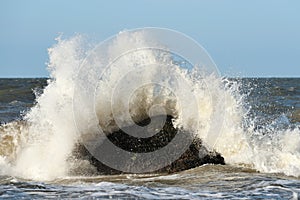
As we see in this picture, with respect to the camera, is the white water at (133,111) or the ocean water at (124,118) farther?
the white water at (133,111)

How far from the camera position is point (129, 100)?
763 centimetres

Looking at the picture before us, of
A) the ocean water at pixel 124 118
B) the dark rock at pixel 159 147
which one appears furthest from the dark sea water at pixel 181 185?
the dark rock at pixel 159 147

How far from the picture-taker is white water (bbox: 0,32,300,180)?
24.0ft

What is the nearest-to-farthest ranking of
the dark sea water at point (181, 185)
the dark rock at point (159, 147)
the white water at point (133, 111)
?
the dark sea water at point (181, 185)
the dark rock at point (159, 147)
the white water at point (133, 111)

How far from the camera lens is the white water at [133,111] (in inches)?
288

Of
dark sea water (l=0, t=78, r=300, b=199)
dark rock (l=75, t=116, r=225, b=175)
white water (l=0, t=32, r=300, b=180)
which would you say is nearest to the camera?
dark sea water (l=0, t=78, r=300, b=199)

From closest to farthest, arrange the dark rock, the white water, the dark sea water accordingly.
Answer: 1. the dark sea water
2. the dark rock
3. the white water

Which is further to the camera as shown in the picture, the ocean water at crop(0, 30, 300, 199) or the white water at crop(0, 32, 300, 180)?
the white water at crop(0, 32, 300, 180)

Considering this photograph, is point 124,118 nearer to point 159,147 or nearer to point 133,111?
point 133,111

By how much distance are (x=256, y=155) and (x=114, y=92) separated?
6.68 ft

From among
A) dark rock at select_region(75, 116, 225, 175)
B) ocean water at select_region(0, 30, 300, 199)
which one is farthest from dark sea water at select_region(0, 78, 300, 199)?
dark rock at select_region(75, 116, 225, 175)

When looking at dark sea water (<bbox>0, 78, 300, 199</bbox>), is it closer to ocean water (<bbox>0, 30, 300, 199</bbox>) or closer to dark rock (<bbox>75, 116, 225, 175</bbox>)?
ocean water (<bbox>0, 30, 300, 199</bbox>)

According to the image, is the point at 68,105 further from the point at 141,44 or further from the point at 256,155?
the point at 256,155

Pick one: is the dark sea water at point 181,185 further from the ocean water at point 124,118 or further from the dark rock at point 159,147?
the dark rock at point 159,147
